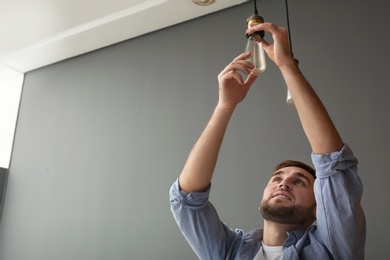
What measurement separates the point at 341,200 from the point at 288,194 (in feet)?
0.60

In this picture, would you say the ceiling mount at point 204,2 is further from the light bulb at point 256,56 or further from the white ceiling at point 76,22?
the light bulb at point 256,56

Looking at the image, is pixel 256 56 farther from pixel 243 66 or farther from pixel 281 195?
pixel 281 195

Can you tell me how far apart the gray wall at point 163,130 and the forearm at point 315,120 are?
738 millimetres

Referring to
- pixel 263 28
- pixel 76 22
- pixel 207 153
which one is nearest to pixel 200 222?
pixel 207 153

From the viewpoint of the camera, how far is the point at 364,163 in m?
1.44

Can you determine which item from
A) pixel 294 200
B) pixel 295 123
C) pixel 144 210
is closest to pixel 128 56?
pixel 144 210

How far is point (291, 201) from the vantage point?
3.13 feet

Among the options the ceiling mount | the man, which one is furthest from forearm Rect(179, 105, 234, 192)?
the ceiling mount

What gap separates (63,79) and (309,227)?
190 centimetres

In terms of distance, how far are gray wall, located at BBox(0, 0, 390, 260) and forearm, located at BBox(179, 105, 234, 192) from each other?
684 mm

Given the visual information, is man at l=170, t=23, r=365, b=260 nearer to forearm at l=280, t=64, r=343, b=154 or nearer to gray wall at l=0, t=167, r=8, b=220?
forearm at l=280, t=64, r=343, b=154

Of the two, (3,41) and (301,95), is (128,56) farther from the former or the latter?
(301,95)

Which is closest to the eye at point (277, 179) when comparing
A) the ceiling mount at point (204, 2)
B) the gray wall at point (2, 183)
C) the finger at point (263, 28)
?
the finger at point (263, 28)

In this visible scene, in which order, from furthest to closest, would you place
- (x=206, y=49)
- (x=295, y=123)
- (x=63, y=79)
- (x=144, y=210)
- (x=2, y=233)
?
(x=63, y=79) < (x=2, y=233) < (x=206, y=49) < (x=144, y=210) < (x=295, y=123)
